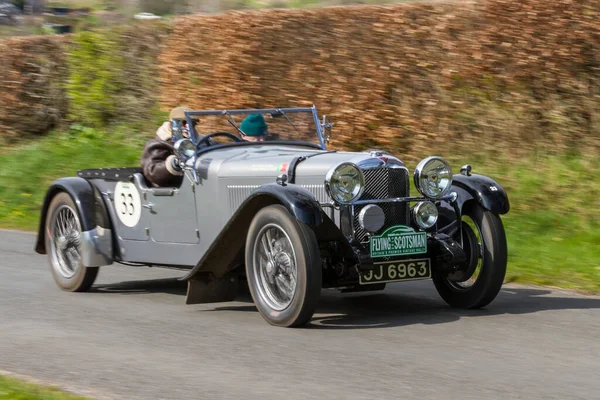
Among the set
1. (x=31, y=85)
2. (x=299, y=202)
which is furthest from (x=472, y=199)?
(x=31, y=85)

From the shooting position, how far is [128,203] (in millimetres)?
8203

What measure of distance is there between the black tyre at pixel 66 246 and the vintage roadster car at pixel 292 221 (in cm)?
3

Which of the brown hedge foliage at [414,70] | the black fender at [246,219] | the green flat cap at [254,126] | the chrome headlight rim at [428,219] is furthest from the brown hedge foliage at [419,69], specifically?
the black fender at [246,219]

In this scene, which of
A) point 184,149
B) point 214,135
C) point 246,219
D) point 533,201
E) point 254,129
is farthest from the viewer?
point 533,201

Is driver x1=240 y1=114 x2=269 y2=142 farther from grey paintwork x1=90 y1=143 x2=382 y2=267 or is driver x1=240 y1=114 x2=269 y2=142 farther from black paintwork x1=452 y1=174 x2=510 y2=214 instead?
black paintwork x1=452 y1=174 x2=510 y2=214

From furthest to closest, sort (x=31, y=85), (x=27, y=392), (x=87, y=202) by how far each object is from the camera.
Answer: (x=31, y=85)
(x=87, y=202)
(x=27, y=392)

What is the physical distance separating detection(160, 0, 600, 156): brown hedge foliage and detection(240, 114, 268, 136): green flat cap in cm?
452

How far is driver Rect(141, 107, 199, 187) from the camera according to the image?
7.70 m

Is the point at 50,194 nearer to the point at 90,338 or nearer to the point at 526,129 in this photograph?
the point at 90,338

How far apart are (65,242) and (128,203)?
77cm

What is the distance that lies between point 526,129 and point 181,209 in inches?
216

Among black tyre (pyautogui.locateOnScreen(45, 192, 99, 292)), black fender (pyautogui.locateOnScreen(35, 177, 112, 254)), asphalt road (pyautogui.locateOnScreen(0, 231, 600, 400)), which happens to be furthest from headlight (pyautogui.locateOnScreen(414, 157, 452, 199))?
black tyre (pyautogui.locateOnScreen(45, 192, 99, 292))

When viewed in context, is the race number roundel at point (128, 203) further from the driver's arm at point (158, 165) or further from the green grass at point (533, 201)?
the green grass at point (533, 201)

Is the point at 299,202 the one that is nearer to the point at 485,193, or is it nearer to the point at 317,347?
the point at 317,347
